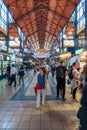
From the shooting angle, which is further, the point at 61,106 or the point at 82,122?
the point at 61,106

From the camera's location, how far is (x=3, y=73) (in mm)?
25453

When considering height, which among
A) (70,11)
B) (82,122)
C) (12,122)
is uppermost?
(70,11)

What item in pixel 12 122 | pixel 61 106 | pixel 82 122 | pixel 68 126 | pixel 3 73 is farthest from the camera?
pixel 3 73

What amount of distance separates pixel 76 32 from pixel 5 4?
9223mm

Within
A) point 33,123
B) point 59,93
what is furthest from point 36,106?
point 59,93

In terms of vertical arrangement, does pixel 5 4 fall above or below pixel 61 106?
above

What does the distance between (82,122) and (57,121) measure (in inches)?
139

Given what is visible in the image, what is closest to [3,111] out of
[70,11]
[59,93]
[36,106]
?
[36,106]

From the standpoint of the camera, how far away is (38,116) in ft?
26.4

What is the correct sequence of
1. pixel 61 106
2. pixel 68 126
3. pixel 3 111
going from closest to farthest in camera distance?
pixel 68 126 → pixel 3 111 → pixel 61 106

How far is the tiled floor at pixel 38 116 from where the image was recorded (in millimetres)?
6879

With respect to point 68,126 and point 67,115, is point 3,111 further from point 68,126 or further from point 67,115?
point 68,126

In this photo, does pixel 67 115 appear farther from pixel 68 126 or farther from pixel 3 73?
pixel 3 73

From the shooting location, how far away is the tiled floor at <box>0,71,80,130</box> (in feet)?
22.6
